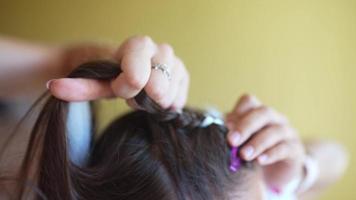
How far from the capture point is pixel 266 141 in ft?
2.01

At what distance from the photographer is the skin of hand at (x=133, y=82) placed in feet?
1.36

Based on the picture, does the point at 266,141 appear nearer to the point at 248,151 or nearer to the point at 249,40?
the point at 248,151

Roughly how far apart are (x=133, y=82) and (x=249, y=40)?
2.24 ft

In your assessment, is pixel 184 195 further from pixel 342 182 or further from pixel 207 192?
pixel 342 182

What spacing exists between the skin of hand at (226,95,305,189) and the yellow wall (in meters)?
0.26

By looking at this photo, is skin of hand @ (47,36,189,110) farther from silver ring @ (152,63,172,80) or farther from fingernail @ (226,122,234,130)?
fingernail @ (226,122,234,130)

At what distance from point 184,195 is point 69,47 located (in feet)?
1.29

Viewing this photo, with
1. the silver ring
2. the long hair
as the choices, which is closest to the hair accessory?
the long hair

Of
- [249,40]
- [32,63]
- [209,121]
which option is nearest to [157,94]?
[209,121]

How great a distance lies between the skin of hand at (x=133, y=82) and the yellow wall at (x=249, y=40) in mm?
269

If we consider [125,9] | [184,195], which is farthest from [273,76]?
[184,195]

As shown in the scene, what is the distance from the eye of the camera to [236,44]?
1.04 meters

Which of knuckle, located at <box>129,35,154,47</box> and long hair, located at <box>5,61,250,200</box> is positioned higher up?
knuckle, located at <box>129,35,154,47</box>

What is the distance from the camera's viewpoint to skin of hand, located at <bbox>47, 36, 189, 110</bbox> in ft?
1.36
